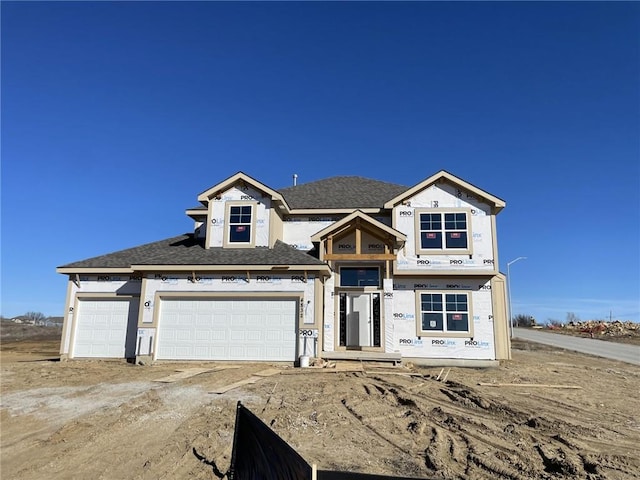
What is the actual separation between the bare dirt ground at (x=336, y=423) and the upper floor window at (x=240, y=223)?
19.8 ft

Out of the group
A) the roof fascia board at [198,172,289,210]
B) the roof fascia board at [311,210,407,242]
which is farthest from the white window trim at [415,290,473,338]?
the roof fascia board at [198,172,289,210]

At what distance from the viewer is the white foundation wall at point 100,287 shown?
16188mm

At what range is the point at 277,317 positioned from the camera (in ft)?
49.4

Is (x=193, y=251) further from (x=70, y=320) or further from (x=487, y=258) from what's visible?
(x=487, y=258)

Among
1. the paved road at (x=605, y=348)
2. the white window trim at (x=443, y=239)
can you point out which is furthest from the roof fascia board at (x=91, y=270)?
the paved road at (x=605, y=348)

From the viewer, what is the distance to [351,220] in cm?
1631

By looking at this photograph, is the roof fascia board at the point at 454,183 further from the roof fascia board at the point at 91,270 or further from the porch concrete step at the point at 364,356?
the roof fascia board at the point at 91,270

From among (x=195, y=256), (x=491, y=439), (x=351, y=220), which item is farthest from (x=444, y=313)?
(x=195, y=256)

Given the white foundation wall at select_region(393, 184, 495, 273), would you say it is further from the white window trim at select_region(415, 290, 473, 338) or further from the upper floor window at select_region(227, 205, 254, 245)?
the upper floor window at select_region(227, 205, 254, 245)

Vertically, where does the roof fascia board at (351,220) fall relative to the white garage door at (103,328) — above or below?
above

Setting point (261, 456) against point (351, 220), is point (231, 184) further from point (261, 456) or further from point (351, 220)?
point (261, 456)

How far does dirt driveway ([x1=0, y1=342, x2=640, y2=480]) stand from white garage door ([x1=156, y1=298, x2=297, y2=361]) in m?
1.73

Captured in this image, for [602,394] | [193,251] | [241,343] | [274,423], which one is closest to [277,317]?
[241,343]

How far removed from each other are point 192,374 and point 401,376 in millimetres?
6625
